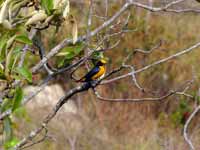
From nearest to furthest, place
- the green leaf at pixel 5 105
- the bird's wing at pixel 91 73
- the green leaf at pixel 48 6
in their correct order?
the green leaf at pixel 48 6 → the green leaf at pixel 5 105 → the bird's wing at pixel 91 73

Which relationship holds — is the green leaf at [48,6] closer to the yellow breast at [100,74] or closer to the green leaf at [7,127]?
the green leaf at [7,127]

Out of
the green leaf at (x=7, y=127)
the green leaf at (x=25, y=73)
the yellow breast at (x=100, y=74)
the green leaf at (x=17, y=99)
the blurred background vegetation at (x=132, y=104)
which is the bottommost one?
the blurred background vegetation at (x=132, y=104)

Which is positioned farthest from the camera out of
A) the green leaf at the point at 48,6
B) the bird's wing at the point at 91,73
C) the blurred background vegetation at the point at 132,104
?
the blurred background vegetation at the point at 132,104

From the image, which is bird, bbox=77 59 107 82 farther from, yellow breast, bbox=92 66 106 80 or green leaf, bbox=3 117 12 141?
green leaf, bbox=3 117 12 141

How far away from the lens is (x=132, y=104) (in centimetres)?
805

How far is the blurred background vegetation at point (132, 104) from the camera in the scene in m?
7.14

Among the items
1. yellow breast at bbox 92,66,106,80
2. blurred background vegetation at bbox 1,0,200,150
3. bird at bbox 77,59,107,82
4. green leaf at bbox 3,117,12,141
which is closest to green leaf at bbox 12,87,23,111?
green leaf at bbox 3,117,12,141

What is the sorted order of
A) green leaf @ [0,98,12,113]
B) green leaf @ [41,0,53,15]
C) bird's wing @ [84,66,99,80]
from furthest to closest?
bird's wing @ [84,66,99,80]
green leaf @ [0,98,12,113]
green leaf @ [41,0,53,15]

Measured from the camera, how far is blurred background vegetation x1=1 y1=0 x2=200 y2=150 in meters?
7.14

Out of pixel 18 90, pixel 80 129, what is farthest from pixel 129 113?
pixel 18 90

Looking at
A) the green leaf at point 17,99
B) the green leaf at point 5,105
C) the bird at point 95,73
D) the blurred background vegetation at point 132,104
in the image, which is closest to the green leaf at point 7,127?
the green leaf at point 5,105

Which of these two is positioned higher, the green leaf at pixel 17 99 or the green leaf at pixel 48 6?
the green leaf at pixel 48 6

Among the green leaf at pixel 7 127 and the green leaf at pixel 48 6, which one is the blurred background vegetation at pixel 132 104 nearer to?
the green leaf at pixel 7 127

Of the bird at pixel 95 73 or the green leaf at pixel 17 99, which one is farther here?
the bird at pixel 95 73
